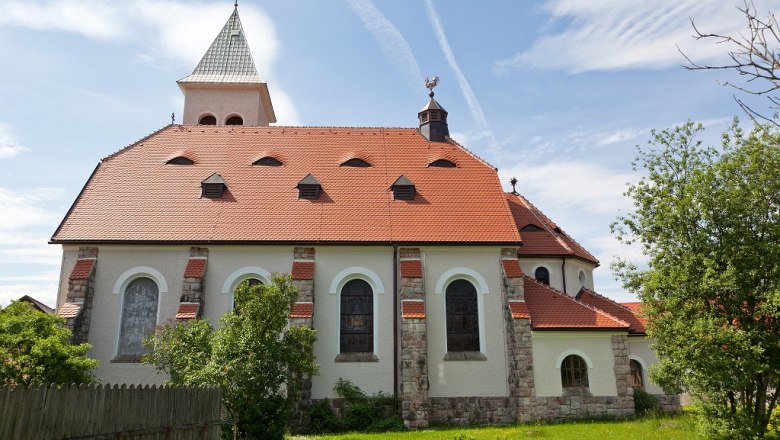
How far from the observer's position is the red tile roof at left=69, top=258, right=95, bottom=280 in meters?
17.8

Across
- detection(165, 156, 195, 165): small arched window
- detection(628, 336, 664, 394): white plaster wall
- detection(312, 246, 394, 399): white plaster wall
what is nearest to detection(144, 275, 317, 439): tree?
detection(312, 246, 394, 399): white plaster wall

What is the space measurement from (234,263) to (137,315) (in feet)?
11.2

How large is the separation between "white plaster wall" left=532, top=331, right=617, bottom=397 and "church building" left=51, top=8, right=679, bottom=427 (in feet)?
0.11

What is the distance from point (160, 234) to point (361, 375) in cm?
798

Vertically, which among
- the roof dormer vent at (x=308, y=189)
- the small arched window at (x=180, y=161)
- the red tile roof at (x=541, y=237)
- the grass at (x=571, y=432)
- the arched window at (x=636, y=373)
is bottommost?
the grass at (x=571, y=432)

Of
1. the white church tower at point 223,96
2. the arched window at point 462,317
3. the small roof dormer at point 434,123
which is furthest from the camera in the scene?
the white church tower at point 223,96

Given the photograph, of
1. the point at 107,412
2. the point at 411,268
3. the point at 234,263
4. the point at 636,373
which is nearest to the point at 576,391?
the point at 636,373

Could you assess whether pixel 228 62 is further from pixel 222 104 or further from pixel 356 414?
pixel 356 414

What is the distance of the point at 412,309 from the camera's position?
17.9 metres

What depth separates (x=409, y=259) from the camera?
18844mm

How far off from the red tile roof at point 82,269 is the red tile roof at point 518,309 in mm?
13432

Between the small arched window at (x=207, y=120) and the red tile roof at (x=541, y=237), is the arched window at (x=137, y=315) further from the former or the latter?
the red tile roof at (x=541, y=237)

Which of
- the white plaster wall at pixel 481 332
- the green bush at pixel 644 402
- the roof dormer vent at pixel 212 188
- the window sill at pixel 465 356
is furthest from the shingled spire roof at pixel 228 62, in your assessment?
the green bush at pixel 644 402

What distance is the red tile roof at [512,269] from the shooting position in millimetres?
18688
